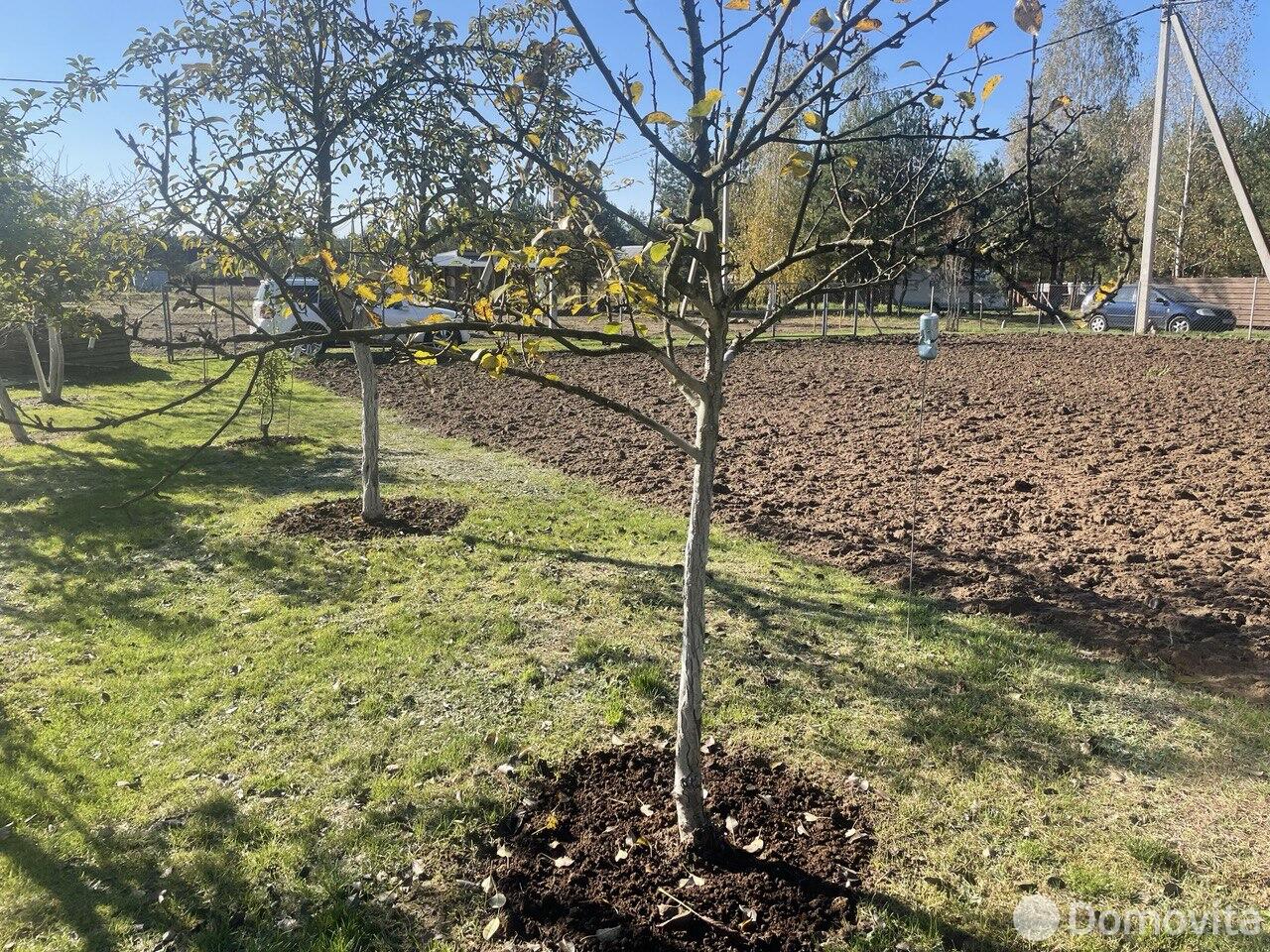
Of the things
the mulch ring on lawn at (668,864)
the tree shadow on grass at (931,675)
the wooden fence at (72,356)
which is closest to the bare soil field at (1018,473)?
the tree shadow on grass at (931,675)

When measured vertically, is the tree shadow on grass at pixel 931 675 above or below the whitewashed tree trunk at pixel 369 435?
below

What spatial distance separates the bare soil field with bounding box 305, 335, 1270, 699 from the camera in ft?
15.1

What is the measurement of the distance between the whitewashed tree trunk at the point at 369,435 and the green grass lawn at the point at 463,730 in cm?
57

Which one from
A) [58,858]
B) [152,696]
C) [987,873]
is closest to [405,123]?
[152,696]

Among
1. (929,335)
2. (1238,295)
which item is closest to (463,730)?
(929,335)

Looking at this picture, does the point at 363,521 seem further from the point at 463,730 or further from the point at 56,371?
the point at 56,371

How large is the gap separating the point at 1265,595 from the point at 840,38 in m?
4.37

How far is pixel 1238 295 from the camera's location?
981 inches

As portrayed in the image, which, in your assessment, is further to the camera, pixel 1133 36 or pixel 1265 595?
pixel 1133 36

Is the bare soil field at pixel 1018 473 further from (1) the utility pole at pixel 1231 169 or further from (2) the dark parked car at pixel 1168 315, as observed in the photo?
(2) the dark parked car at pixel 1168 315

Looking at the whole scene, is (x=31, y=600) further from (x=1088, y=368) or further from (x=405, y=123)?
(x=1088, y=368)

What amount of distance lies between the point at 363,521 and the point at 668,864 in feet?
15.3

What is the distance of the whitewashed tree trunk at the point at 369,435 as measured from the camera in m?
5.98

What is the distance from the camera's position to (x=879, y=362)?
14.9m
